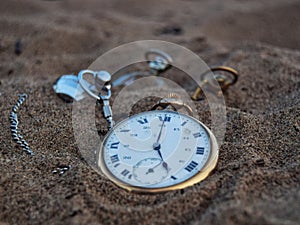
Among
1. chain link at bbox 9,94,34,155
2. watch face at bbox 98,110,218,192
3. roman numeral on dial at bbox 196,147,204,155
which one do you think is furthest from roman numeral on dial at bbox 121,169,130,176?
chain link at bbox 9,94,34,155

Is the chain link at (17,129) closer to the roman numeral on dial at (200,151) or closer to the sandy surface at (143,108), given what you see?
the sandy surface at (143,108)

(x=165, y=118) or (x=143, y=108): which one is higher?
(x=165, y=118)

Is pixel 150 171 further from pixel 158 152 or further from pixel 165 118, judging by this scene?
pixel 165 118

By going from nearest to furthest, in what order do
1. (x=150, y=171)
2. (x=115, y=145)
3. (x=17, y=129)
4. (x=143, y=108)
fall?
(x=150, y=171) < (x=115, y=145) < (x=17, y=129) < (x=143, y=108)

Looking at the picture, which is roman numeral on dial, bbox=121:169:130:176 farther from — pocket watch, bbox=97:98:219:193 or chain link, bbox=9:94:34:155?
chain link, bbox=9:94:34:155

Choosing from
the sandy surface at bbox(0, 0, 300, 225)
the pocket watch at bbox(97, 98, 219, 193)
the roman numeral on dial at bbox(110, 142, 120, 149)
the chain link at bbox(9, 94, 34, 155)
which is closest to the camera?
the sandy surface at bbox(0, 0, 300, 225)

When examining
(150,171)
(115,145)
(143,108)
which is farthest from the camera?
(143,108)

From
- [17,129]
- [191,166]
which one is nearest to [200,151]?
[191,166]

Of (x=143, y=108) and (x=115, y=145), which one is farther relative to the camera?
(x=143, y=108)
